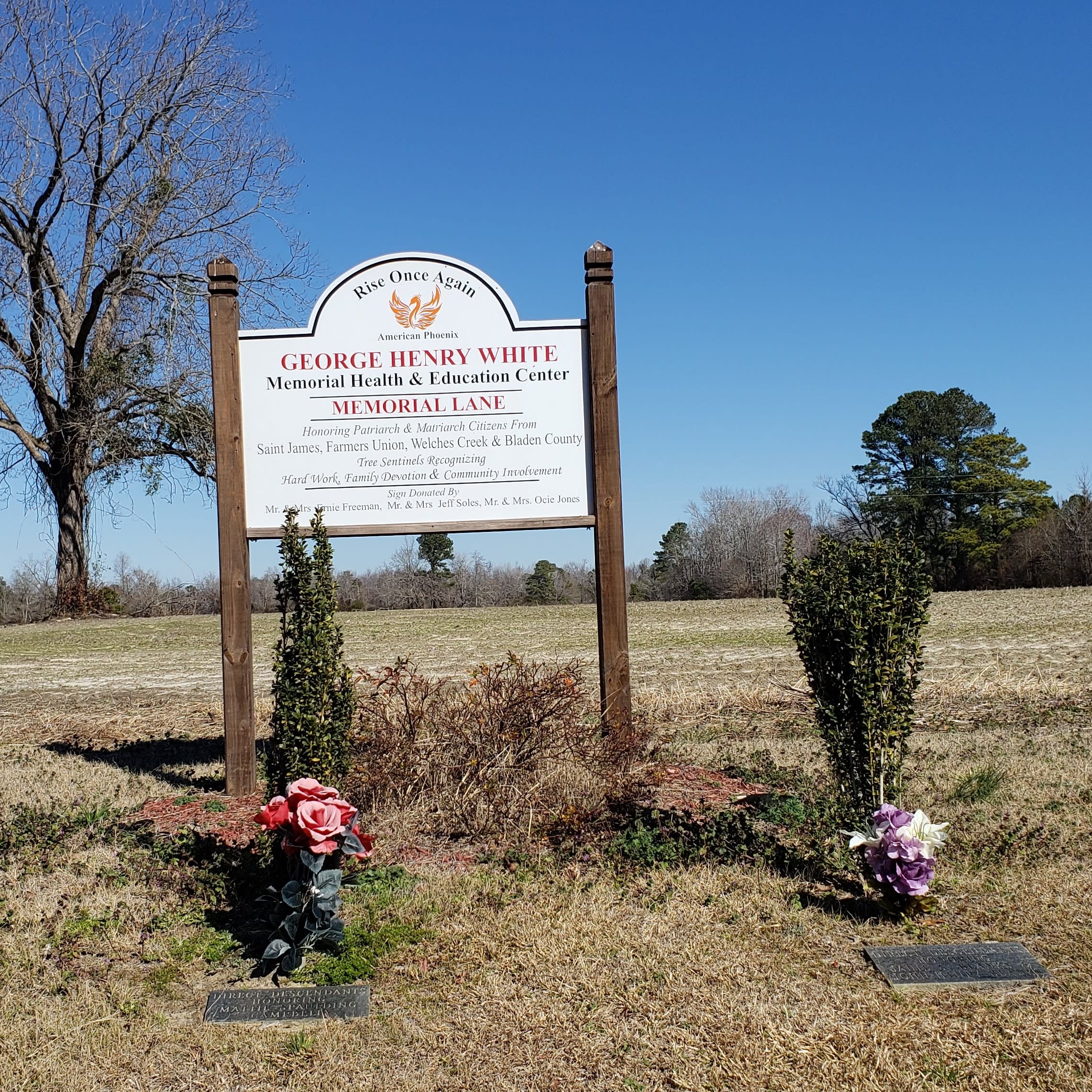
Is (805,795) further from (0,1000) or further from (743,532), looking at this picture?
(743,532)

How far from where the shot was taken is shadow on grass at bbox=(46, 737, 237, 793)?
752cm

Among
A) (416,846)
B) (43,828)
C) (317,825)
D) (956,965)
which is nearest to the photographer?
(956,965)

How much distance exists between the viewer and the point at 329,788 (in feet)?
13.4

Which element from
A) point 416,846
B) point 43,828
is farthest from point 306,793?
point 43,828

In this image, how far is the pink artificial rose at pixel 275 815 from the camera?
400cm

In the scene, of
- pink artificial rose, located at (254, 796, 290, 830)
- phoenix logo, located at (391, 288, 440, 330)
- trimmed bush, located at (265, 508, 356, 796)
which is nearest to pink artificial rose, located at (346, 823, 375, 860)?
pink artificial rose, located at (254, 796, 290, 830)

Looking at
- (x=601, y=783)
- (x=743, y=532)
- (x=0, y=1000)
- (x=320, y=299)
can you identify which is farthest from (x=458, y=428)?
(x=743, y=532)

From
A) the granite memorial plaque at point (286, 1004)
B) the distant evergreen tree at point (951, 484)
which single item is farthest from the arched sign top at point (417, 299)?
the distant evergreen tree at point (951, 484)

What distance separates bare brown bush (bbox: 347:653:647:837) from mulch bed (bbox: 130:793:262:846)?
729 mm

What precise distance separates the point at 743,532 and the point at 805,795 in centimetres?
5673

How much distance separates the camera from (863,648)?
4352 millimetres

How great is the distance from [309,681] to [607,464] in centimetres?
296

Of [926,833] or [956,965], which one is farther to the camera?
[926,833]

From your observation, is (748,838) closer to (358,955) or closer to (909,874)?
(909,874)
